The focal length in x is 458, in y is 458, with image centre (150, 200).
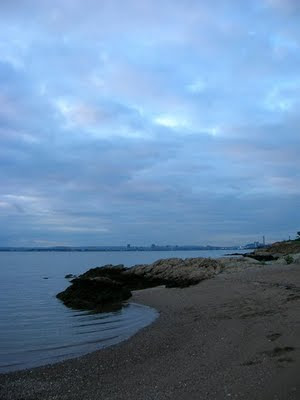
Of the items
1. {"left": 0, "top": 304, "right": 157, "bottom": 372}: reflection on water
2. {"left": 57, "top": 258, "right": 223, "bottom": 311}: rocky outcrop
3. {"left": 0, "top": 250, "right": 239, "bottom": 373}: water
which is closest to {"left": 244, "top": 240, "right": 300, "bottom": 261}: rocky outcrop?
{"left": 57, "top": 258, "right": 223, "bottom": 311}: rocky outcrop

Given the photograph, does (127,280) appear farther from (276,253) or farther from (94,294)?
(276,253)

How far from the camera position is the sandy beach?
7.37m

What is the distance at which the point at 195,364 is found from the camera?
9.07m

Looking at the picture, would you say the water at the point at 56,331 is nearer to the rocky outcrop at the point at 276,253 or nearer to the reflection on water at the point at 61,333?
the reflection on water at the point at 61,333

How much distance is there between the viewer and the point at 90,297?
79.0 ft

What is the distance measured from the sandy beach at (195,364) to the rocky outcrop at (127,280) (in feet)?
26.3

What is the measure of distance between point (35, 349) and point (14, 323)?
5886mm

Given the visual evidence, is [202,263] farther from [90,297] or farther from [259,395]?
[259,395]

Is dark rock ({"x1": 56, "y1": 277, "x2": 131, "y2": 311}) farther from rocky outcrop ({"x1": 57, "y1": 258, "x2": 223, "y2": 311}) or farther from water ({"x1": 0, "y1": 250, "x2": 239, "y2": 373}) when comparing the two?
water ({"x1": 0, "y1": 250, "x2": 239, "y2": 373})

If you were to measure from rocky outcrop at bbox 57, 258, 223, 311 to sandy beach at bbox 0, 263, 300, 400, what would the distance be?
8.03 metres

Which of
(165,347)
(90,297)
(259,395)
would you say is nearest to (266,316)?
→ (165,347)

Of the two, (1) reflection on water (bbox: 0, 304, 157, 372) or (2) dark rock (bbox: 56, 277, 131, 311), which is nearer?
(1) reflection on water (bbox: 0, 304, 157, 372)

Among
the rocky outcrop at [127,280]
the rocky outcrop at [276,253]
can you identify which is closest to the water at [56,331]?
the rocky outcrop at [127,280]

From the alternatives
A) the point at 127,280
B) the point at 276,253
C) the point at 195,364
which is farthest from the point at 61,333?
the point at 276,253
